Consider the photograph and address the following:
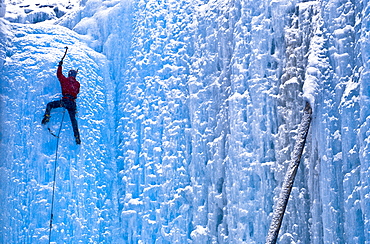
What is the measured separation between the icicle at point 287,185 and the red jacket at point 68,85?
341 centimetres

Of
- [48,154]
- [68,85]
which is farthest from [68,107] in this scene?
[48,154]

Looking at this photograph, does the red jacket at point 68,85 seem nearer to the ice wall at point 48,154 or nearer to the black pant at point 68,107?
the black pant at point 68,107

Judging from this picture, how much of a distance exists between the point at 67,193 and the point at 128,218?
3.12 ft

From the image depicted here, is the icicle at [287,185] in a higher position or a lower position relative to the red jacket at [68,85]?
lower

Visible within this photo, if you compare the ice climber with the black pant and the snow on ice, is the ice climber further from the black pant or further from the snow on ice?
the snow on ice

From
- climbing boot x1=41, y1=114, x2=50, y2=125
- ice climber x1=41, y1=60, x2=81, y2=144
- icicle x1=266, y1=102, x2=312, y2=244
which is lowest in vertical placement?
icicle x1=266, y1=102, x2=312, y2=244

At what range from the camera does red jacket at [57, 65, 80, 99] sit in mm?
7812

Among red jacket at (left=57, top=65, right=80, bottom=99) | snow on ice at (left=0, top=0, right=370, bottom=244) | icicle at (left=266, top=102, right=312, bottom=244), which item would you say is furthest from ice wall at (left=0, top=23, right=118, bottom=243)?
icicle at (left=266, top=102, right=312, bottom=244)

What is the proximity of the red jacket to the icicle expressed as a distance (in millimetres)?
3406

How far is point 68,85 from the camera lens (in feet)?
26.0

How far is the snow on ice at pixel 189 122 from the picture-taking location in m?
6.37

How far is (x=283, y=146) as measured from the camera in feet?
22.6

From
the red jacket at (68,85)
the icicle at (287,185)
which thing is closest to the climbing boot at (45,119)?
the red jacket at (68,85)

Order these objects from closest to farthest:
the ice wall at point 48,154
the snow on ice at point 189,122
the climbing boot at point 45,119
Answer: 1. the snow on ice at point 189,122
2. the ice wall at point 48,154
3. the climbing boot at point 45,119
